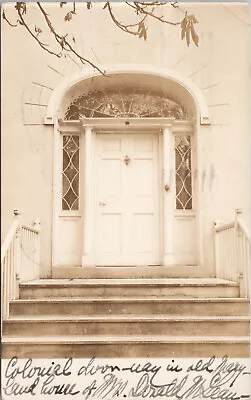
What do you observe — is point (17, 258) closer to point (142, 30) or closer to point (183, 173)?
point (183, 173)

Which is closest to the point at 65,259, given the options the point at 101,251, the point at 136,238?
the point at 101,251

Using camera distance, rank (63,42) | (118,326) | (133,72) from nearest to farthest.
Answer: (118,326) < (63,42) < (133,72)

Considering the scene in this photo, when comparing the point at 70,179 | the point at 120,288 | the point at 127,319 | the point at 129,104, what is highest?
the point at 129,104

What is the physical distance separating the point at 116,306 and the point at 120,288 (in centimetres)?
13

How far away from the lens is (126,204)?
12.0 feet

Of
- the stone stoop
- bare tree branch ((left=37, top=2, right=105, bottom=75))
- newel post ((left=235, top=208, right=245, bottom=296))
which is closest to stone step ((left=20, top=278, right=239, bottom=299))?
the stone stoop

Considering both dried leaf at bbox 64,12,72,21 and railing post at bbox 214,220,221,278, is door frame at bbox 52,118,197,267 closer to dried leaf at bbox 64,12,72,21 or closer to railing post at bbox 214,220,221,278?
railing post at bbox 214,220,221,278

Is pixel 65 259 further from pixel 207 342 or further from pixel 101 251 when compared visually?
pixel 207 342

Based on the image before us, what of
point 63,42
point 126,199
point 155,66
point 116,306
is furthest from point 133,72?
point 116,306

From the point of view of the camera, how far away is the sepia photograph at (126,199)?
2.69 m

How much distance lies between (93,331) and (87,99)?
2.05 m

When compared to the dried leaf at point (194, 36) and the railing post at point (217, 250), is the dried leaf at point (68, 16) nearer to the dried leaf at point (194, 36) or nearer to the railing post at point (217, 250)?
the dried leaf at point (194, 36)

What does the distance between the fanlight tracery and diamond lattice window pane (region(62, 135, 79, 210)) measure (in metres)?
0.38

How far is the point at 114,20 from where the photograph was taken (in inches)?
118
